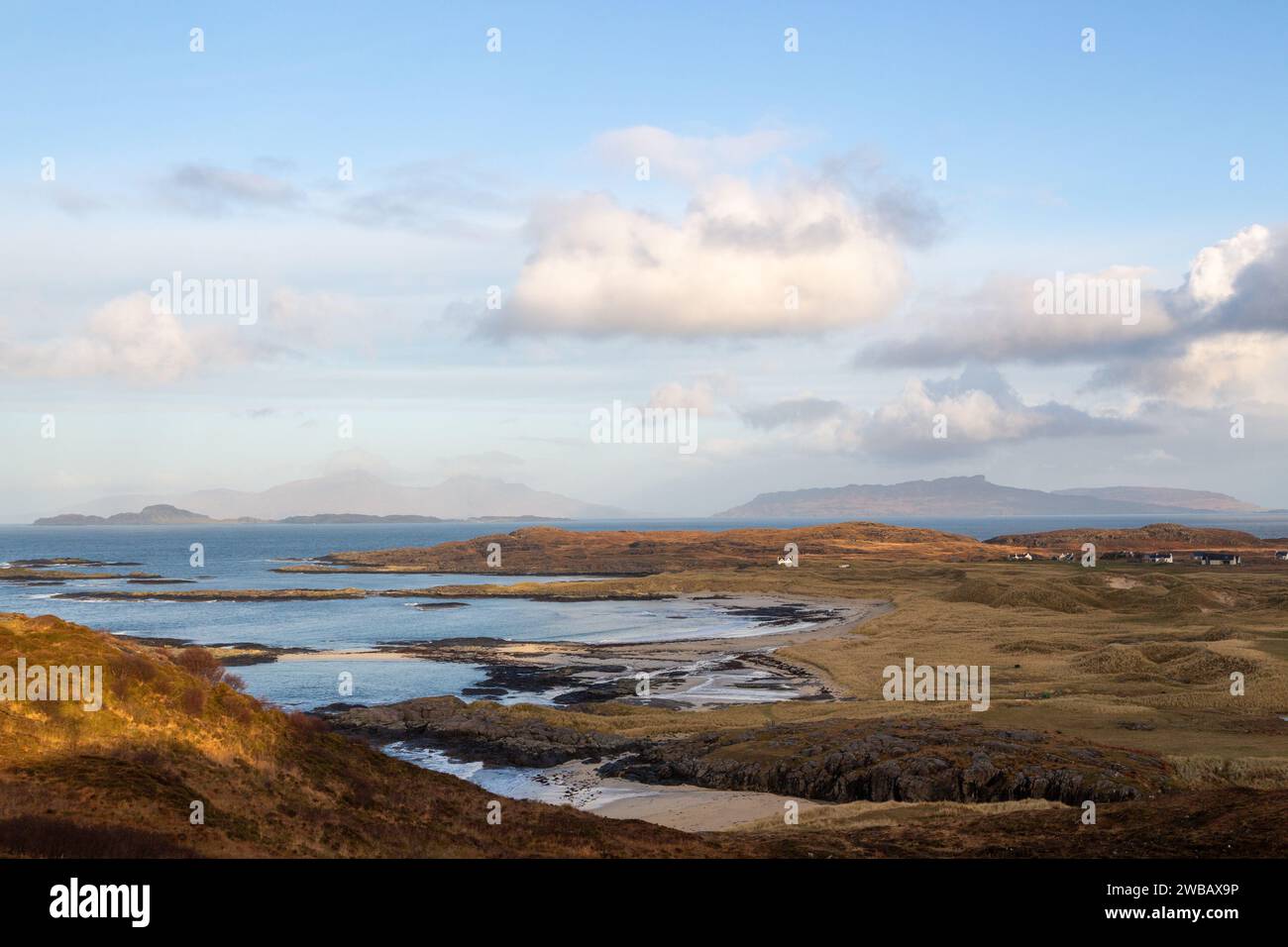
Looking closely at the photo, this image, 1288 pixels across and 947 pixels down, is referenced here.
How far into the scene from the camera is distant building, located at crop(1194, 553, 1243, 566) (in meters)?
164

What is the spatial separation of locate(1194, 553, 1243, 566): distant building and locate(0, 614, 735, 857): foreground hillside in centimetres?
16378

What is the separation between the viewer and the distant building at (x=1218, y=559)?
16400 centimetres

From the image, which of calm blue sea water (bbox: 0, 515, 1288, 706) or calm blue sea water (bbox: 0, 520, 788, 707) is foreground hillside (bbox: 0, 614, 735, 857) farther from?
calm blue sea water (bbox: 0, 515, 1288, 706)

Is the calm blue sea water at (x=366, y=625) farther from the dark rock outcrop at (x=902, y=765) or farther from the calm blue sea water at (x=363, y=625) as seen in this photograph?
the dark rock outcrop at (x=902, y=765)

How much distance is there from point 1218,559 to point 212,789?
184078mm

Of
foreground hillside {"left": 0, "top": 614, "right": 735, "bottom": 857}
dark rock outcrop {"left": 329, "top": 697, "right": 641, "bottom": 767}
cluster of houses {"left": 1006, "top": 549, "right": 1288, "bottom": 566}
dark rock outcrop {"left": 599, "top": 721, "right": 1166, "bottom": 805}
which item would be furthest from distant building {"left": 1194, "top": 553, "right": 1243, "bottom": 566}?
foreground hillside {"left": 0, "top": 614, "right": 735, "bottom": 857}

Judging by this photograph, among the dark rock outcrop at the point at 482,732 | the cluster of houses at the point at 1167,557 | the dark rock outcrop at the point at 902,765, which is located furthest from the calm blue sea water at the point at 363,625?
the cluster of houses at the point at 1167,557

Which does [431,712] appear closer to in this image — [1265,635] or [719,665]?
[719,665]

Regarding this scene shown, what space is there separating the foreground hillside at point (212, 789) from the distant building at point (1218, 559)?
164 meters

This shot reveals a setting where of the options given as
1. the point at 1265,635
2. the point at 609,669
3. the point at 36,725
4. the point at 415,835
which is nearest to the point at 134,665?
the point at 36,725

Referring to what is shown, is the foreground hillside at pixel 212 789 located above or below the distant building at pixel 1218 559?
above

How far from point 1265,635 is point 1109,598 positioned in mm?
35871

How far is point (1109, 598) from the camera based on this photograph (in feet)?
363
